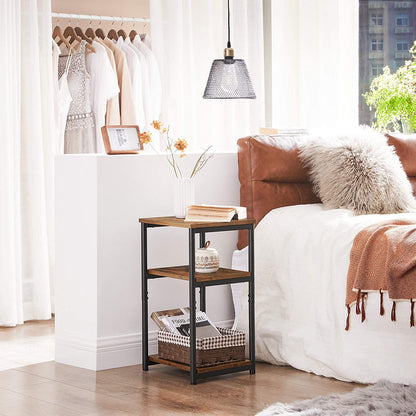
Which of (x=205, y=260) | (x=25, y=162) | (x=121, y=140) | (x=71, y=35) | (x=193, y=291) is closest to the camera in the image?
(x=193, y=291)

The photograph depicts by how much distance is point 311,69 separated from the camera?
562 centimetres

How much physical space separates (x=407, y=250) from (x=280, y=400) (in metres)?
0.72

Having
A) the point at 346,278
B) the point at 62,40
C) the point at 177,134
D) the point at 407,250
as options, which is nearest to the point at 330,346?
the point at 346,278

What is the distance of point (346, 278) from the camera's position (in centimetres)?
345

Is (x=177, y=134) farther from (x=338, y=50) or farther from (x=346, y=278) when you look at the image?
(x=346, y=278)

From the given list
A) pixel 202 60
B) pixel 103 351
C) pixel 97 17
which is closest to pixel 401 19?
pixel 202 60

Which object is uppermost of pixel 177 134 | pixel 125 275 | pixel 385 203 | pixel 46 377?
pixel 177 134

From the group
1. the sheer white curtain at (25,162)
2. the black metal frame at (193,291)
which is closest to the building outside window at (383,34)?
→ the sheer white curtain at (25,162)

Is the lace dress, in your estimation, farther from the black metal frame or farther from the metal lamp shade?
the black metal frame

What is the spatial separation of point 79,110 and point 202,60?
798 millimetres

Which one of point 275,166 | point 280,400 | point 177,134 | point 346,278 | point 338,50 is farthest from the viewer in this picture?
point 338,50

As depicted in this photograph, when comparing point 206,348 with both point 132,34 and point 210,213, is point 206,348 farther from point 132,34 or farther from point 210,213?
point 132,34

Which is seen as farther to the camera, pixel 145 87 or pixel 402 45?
pixel 402 45

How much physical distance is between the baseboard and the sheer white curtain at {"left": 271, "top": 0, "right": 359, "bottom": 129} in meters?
2.26
